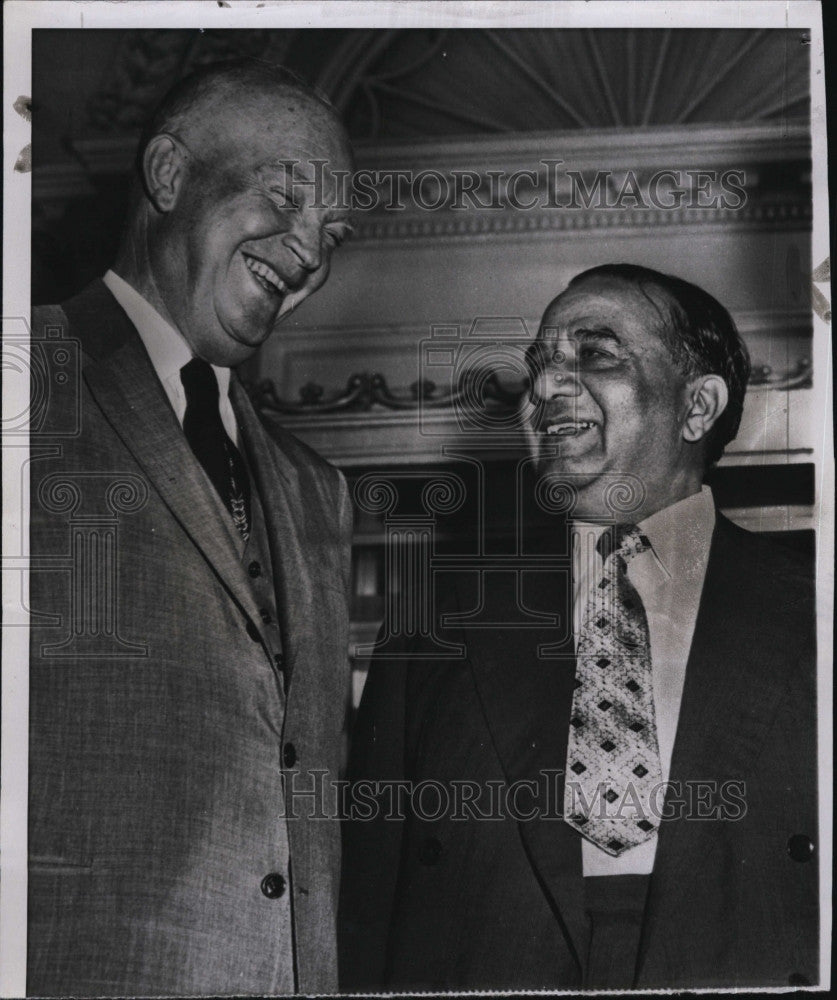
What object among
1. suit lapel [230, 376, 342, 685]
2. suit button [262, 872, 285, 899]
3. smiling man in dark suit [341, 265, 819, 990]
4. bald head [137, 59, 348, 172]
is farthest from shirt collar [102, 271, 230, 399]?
suit button [262, 872, 285, 899]

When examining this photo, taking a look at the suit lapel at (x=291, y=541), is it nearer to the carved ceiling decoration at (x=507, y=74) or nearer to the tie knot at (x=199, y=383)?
the tie knot at (x=199, y=383)

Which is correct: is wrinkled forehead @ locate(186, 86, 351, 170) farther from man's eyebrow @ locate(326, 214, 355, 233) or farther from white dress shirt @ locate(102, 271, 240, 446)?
white dress shirt @ locate(102, 271, 240, 446)

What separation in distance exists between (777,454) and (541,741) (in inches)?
26.4

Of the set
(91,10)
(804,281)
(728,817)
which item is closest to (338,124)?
(91,10)

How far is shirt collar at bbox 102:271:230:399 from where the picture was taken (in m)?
2.54

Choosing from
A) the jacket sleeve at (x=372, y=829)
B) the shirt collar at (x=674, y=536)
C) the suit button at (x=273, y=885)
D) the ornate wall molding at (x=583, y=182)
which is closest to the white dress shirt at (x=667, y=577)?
the shirt collar at (x=674, y=536)

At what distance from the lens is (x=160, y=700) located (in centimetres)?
241

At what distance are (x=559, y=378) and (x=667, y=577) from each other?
1.33 feet

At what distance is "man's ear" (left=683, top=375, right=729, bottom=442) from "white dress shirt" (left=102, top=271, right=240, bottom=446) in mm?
899

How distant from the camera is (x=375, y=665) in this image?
8.38ft

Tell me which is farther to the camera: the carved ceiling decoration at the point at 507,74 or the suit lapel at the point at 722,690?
→ the carved ceiling decoration at the point at 507,74

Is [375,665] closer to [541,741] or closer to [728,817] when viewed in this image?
[541,741]

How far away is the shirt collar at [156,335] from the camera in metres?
2.54

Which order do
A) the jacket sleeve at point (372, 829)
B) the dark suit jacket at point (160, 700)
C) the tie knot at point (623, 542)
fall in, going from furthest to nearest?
the tie knot at point (623, 542) → the jacket sleeve at point (372, 829) → the dark suit jacket at point (160, 700)
